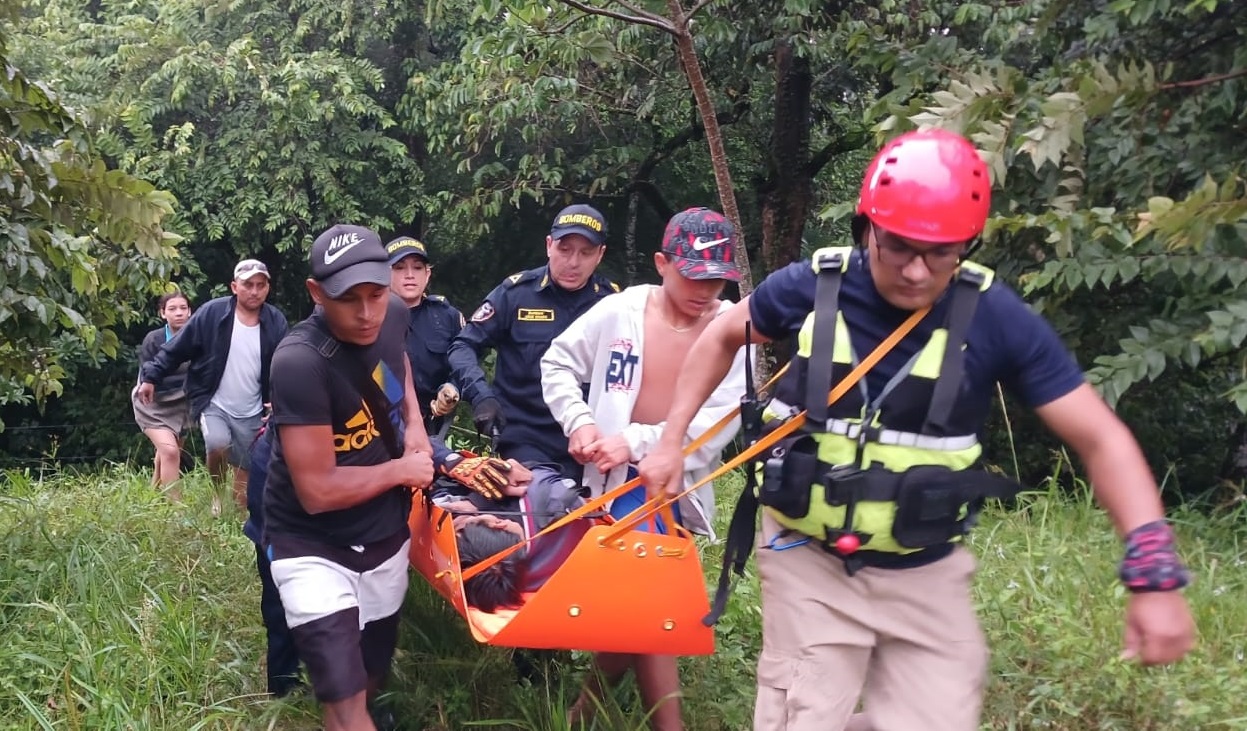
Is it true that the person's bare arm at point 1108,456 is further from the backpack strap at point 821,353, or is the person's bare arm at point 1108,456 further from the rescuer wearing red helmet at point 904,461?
the backpack strap at point 821,353

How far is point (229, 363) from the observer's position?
22.0 feet

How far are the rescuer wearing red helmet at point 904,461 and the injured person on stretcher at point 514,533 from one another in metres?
0.95

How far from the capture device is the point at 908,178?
2.24 meters

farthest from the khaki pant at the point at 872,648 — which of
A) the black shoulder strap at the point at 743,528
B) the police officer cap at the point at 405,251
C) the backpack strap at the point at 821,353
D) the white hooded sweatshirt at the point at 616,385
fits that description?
the police officer cap at the point at 405,251

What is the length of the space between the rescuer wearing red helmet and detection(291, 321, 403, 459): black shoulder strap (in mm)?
1143

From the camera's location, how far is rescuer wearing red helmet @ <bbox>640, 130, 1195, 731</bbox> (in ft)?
7.31

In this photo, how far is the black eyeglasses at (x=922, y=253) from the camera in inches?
88.7

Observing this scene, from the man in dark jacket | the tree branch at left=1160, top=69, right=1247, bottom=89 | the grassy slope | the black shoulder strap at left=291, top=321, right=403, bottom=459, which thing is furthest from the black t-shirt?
the man in dark jacket

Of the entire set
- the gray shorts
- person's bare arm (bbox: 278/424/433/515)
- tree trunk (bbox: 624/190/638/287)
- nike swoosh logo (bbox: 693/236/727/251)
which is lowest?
tree trunk (bbox: 624/190/638/287)

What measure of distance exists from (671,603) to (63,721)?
1999 mm

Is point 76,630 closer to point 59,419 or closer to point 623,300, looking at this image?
point 623,300

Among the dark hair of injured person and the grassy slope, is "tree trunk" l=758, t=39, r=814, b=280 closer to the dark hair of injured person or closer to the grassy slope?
the grassy slope

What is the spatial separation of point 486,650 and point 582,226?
5.25 feet

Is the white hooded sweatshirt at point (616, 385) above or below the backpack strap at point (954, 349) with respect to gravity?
below
